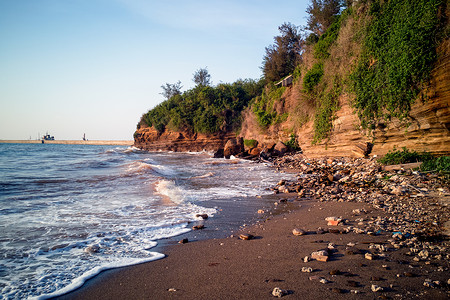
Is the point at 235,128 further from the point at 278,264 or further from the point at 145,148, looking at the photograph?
the point at 278,264

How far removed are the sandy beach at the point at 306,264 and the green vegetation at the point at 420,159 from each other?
7.54ft

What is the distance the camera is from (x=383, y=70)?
362 inches

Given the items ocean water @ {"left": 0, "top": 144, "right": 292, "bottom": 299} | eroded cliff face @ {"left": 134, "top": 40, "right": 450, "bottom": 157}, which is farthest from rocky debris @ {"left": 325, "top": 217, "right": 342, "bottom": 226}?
eroded cliff face @ {"left": 134, "top": 40, "right": 450, "bottom": 157}

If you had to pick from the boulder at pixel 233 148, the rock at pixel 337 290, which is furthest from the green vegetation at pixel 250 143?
the rock at pixel 337 290

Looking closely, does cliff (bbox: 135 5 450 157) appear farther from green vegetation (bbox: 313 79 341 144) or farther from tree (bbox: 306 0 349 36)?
tree (bbox: 306 0 349 36)

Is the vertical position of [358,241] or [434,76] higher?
[434,76]

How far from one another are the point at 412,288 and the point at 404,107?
8041 mm

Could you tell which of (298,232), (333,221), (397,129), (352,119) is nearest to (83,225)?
(298,232)

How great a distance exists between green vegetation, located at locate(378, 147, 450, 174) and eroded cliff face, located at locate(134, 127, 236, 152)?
28462mm

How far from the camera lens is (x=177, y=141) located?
41562mm

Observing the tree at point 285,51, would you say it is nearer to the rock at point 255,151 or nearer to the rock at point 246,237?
the rock at point 255,151

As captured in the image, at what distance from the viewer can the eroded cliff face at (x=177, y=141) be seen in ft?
124

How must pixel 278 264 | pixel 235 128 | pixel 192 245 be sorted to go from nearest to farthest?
1. pixel 278 264
2. pixel 192 245
3. pixel 235 128

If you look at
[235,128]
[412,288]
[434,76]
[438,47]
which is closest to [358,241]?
[412,288]
